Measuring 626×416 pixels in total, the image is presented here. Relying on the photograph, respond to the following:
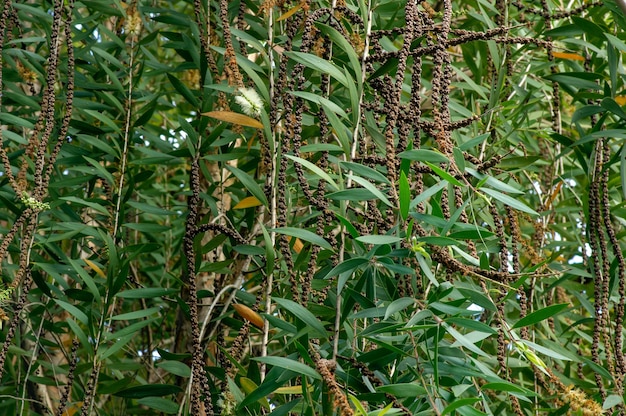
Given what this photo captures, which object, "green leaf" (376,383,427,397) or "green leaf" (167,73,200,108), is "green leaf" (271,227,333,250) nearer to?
"green leaf" (376,383,427,397)

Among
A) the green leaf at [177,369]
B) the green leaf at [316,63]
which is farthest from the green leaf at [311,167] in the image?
the green leaf at [177,369]

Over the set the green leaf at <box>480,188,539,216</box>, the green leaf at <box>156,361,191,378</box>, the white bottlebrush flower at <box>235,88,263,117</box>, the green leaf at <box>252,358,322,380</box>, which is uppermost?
the white bottlebrush flower at <box>235,88,263,117</box>

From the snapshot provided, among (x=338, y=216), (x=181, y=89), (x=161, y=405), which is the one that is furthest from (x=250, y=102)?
(x=161, y=405)

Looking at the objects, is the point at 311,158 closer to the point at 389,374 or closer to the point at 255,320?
the point at 255,320

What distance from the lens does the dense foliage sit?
89 cm

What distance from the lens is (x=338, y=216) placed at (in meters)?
0.84

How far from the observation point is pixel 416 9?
95cm

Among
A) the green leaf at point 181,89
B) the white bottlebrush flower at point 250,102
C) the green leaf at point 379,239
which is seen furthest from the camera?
the green leaf at point 181,89

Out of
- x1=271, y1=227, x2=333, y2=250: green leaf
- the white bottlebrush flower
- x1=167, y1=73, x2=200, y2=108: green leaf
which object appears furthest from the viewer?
x1=167, y1=73, x2=200, y2=108: green leaf

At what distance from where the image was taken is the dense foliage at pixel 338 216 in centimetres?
89

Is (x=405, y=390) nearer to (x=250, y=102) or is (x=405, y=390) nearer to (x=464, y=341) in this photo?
(x=464, y=341)

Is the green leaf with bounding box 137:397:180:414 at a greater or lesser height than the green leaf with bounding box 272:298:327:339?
lesser

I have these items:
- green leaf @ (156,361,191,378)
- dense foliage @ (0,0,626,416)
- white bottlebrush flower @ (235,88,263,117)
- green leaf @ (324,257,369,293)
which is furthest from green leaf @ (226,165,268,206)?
green leaf @ (156,361,191,378)

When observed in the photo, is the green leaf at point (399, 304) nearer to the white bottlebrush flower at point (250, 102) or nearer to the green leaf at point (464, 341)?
the green leaf at point (464, 341)
